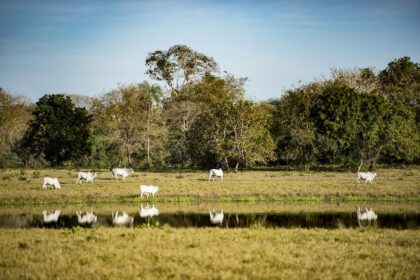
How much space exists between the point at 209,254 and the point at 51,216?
13974 millimetres

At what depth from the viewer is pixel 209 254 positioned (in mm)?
15398

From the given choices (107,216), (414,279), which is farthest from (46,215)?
(414,279)

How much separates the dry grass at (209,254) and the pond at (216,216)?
9.62ft

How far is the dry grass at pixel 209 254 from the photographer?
13.3 meters

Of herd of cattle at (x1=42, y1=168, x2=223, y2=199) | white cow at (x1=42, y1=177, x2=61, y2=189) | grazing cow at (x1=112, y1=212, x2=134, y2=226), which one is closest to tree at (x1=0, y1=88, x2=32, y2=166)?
herd of cattle at (x1=42, y1=168, x2=223, y2=199)

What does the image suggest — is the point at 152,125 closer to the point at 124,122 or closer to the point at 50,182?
the point at 124,122

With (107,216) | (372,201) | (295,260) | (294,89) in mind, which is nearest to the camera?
(295,260)

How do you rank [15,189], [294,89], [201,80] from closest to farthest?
[15,189] → [294,89] → [201,80]

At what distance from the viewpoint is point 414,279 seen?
12703 millimetres

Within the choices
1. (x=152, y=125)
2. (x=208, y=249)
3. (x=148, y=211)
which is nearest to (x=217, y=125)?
(x=152, y=125)

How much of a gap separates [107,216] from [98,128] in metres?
45.0

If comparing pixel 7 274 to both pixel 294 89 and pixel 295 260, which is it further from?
pixel 294 89

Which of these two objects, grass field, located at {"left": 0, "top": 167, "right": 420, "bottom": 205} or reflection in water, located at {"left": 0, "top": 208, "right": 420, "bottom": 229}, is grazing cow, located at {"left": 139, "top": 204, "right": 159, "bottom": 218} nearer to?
reflection in water, located at {"left": 0, "top": 208, "right": 420, "bottom": 229}

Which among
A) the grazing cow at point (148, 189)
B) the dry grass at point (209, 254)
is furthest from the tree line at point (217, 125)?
the dry grass at point (209, 254)
